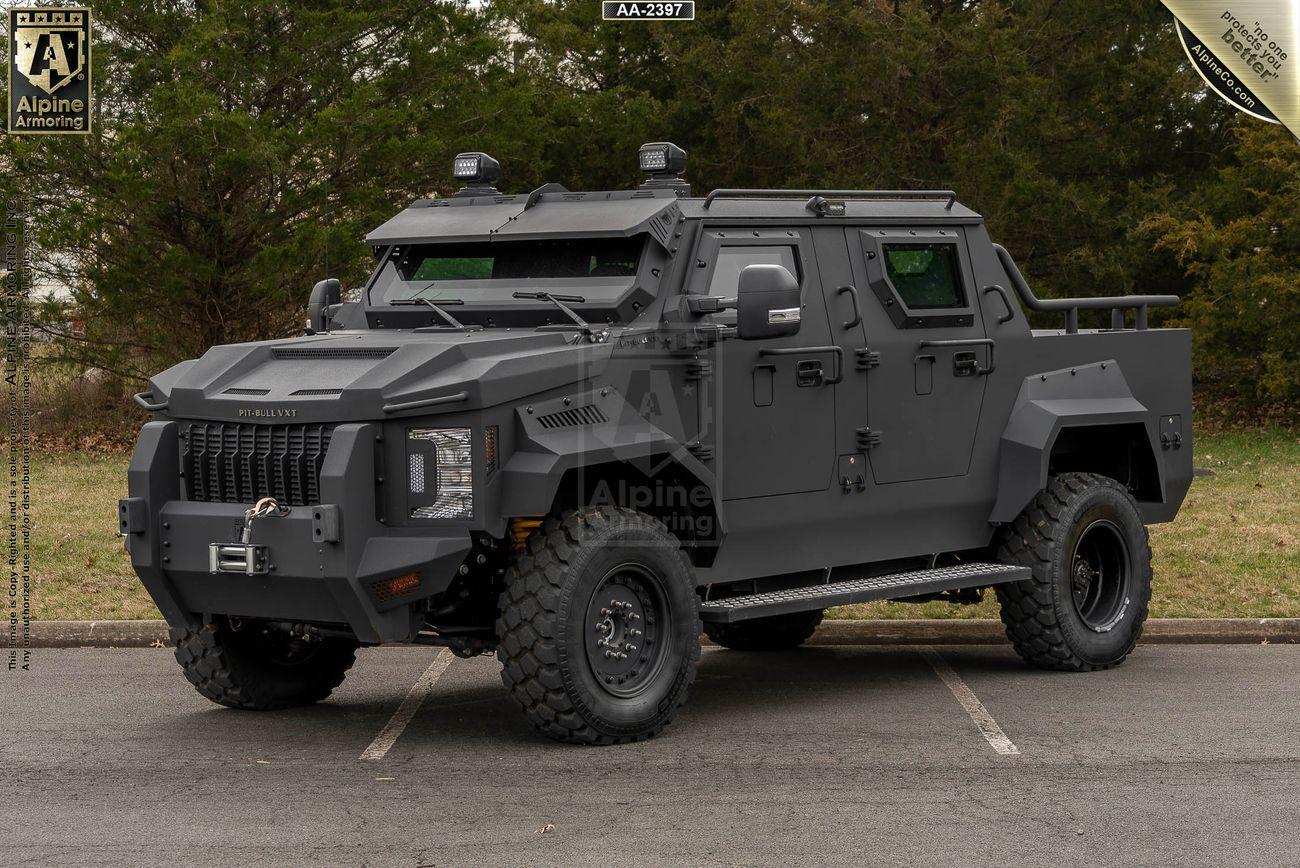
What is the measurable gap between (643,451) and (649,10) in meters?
→ 14.7

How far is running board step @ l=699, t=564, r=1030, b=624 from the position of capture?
26.7 feet

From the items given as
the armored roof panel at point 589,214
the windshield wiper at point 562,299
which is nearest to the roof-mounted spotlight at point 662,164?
the armored roof panel at point 589,214

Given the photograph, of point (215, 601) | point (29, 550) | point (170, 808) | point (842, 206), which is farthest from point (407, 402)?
point (29, 550)

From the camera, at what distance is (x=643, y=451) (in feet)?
25.3

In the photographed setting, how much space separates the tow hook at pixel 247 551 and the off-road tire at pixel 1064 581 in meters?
4.16

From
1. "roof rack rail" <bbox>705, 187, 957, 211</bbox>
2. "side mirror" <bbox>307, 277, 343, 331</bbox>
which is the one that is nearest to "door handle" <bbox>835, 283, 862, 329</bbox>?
"roof rack rail" <bbox>705, 187, 957, 211</bbox>

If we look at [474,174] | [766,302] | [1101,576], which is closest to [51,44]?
[474,174]

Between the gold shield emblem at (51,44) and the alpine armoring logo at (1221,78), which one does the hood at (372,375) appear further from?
the alpine armoring logo at (1221,78)

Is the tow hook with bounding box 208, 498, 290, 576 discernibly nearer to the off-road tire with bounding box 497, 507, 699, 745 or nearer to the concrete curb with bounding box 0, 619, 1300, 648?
the off-road tire with bounding box 497, 507, 699, 745

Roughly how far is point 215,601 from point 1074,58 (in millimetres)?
19875

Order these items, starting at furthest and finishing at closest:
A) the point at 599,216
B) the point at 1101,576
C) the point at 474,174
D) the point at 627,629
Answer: the point at 1101,576, the point at 474,174, the point at 599,216, the point at 627,629

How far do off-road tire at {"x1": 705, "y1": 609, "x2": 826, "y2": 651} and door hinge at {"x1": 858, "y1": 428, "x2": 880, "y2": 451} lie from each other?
156cm

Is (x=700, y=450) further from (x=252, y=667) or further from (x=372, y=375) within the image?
(x=252, y=667)

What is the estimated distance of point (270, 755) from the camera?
25.2 feet
